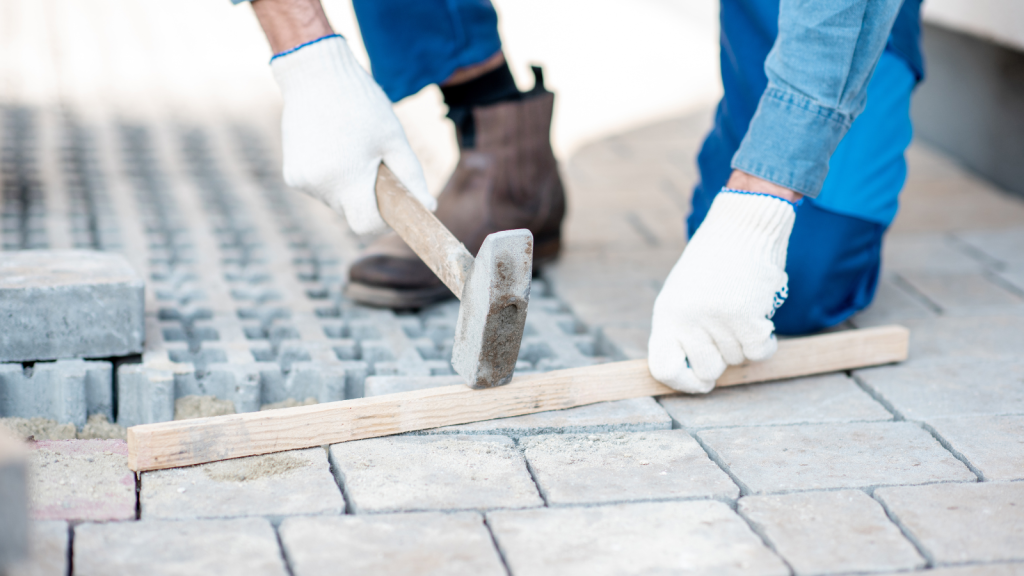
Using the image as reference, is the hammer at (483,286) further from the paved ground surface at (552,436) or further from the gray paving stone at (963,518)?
the gray paving stone at (963,518)

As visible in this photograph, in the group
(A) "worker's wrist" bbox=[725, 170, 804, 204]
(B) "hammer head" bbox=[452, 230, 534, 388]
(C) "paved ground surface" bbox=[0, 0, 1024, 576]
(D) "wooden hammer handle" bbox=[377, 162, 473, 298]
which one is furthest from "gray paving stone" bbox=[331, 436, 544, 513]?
(A) "worker's wrist" bbox=[725, 170, 804, 204]

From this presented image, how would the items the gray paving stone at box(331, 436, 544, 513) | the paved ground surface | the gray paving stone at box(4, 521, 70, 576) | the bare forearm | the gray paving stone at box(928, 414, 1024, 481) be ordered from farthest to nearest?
the bare forearm → the gray paving stone at box(928, 414, 1024, 481) → the gray paving stone at box(331, 436, 544, 513) → the paved ground surface → the gray paving stone at box(4, 521, 70, 576)

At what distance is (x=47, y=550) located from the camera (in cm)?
128

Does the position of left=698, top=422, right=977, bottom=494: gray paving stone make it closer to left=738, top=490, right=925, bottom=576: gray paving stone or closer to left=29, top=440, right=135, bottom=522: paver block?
left=738, top=490, right=925, bottom=576: gray paving stone

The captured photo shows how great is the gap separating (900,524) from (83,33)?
19.4 ft

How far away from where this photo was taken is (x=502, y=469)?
1.56 metres

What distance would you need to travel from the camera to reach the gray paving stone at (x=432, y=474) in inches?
57.6

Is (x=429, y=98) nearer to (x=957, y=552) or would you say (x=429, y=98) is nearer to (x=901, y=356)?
(x=901, y=356)

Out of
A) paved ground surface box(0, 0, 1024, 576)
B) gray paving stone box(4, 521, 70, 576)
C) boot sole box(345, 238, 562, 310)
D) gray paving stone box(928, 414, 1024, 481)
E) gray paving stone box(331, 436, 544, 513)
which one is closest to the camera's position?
gray paving stone box(4, 521, 70, 576)

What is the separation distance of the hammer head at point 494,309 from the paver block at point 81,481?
549mm

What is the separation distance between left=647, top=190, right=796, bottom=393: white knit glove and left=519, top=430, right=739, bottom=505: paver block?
151 mm

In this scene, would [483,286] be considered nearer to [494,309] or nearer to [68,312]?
[494,309]

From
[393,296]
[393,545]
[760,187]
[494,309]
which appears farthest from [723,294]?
[393,296]

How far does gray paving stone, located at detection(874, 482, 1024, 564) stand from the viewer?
1.34 m
